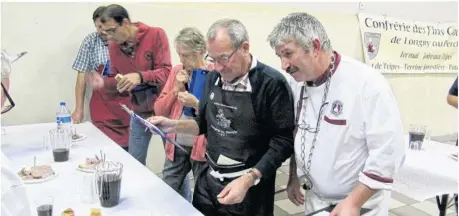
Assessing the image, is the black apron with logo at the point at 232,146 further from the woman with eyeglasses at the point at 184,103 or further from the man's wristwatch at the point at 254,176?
the woman with eyeglasses at the point at 184,103

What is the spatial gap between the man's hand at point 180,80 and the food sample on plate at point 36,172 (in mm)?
745

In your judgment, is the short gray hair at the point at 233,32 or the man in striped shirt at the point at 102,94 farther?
the man in striped shirt at the point at 102,94

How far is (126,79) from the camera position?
2.51 metres

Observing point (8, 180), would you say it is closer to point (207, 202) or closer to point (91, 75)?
point (207, 202)

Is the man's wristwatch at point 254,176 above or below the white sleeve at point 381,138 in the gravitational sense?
below

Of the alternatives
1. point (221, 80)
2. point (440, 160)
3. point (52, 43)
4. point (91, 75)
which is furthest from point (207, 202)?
point (52, 43)

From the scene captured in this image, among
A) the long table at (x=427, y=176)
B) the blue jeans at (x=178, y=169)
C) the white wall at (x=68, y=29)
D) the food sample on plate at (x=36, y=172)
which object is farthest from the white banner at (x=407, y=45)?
the food sample on plate at (x=36, y=172)

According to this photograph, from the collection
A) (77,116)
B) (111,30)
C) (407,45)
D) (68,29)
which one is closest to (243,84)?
(111,30)

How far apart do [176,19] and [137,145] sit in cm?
136

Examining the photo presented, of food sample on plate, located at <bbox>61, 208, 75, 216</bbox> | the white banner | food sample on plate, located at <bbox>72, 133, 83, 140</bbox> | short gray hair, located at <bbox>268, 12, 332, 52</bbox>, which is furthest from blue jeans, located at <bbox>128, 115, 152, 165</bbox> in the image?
the white banner

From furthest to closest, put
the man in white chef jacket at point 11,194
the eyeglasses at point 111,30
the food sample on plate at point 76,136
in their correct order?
the eyeglasses at point 111,30 → the food sample on plate at point 76,136 → the man in white chef jacket at point 11,194

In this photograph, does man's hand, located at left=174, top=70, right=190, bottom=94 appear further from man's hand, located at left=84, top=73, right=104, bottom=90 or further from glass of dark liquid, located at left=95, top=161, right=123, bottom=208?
man's hand, located at left=84, top=73, right=104, bottom=90

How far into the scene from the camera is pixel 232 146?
1576 millimetres

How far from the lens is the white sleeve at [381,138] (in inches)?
47.9
